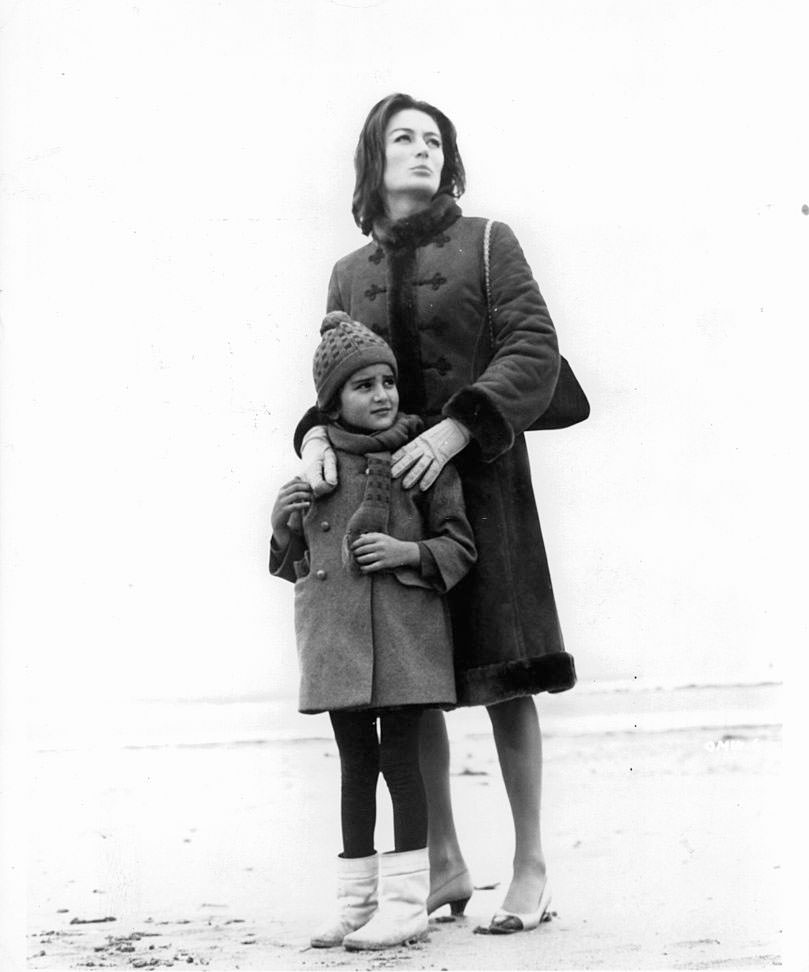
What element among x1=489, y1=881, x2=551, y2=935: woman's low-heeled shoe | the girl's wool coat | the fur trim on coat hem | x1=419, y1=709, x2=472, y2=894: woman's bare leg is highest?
the girl's wool coat

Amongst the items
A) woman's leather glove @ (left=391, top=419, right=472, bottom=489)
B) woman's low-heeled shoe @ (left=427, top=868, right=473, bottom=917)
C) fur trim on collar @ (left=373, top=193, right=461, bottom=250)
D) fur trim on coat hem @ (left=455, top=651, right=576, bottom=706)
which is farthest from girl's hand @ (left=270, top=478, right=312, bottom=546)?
woman's low-heeled shoe @ (left=427, top=868, right=473, bottom=917)

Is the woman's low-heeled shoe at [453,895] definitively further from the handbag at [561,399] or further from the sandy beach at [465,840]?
the handbag at [561,399]

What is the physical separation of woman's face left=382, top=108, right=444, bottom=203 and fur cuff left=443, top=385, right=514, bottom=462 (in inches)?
24.5

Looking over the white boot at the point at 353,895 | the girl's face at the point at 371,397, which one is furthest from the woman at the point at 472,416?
the white boot at the point at 353,895

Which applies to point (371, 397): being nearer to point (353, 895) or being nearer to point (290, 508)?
point (290, 508)

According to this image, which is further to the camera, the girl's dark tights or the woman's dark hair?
the woman's dark hair

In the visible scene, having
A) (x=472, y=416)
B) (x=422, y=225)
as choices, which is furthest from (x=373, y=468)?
(x=422, y=225)

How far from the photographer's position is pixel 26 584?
5215 millimetres

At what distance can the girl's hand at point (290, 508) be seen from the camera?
467 cm

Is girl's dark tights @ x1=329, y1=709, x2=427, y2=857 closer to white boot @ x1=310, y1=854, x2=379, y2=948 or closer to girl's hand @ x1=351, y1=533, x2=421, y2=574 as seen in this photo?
white boot @ x1=310, y1=854, x2=379, y2=948

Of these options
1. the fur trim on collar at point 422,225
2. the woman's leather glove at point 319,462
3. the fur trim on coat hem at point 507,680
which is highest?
the fur trim on collar at point 422,225

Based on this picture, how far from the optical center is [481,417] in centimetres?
466

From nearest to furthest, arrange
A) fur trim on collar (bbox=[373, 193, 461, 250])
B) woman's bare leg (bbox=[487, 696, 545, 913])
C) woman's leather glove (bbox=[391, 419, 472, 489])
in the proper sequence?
woman's leather glove (bbox=[391, 419, 472, 489]) → woman's bare leg (bbox=[487, 696, 545, 913]) → fur trim on collar (bbox=[373, 193, 461, 250])

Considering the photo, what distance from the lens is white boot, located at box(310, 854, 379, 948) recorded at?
4.60 meters
